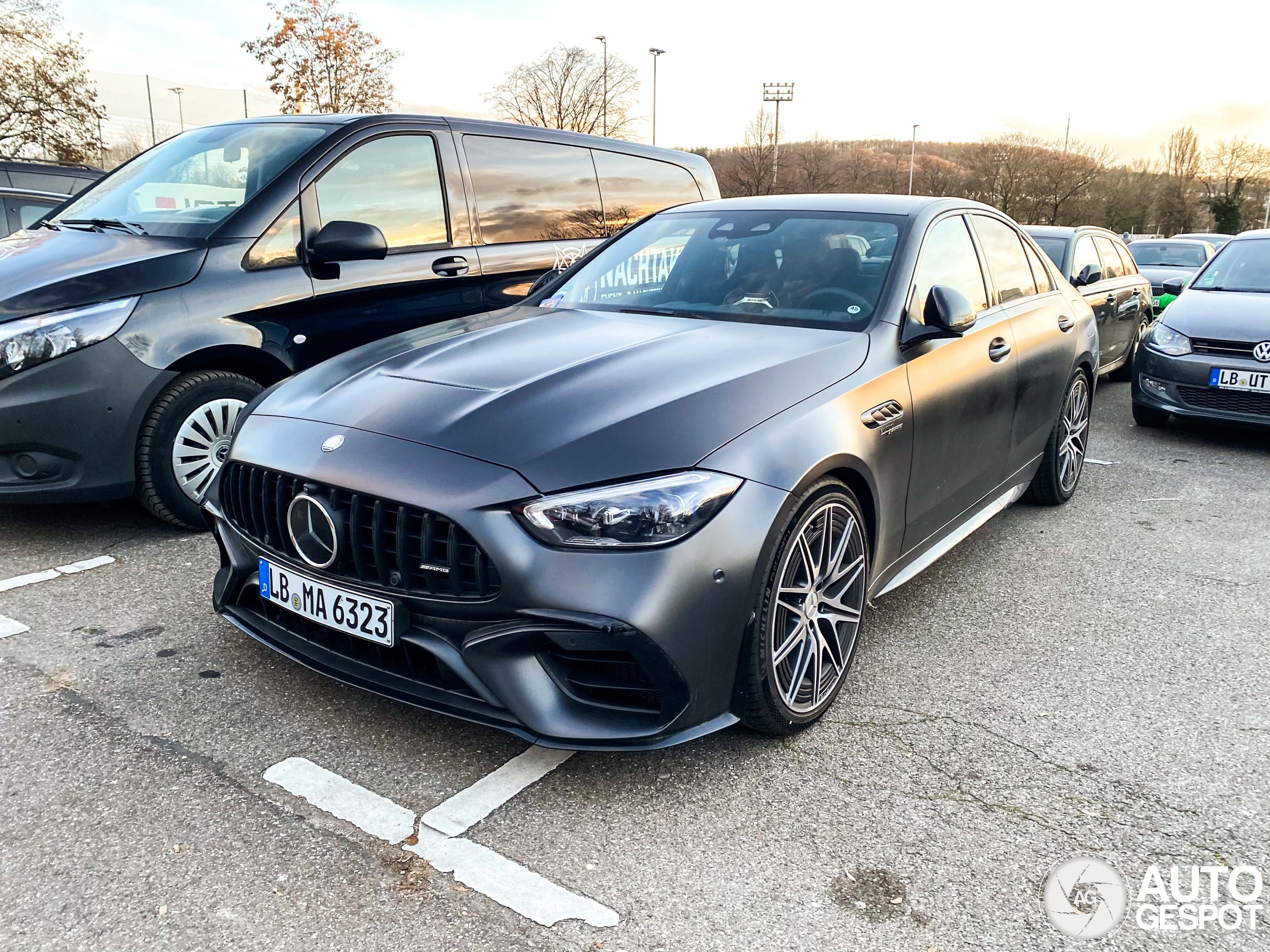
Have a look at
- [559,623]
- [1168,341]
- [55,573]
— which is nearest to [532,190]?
[55,573]

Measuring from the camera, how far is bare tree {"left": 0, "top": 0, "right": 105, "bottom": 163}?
24641 millimetres

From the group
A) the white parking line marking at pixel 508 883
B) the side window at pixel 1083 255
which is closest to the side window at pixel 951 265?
the white parking line marking at pixel 508 883

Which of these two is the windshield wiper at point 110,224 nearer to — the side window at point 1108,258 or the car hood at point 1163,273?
the side window at point 1108,258

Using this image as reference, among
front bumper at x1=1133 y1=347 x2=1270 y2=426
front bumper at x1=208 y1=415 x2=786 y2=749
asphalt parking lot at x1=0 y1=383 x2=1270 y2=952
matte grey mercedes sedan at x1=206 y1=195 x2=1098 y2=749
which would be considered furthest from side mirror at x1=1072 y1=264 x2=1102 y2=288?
front bumper at x1=208 y1=415 x2=786 y2=749

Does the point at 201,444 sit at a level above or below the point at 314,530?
below

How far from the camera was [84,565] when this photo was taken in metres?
3.83

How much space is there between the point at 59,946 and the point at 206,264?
116 inches

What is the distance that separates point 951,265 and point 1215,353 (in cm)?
405

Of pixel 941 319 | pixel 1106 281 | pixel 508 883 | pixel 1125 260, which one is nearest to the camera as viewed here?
pixel 508 883

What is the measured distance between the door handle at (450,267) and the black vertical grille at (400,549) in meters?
2.55

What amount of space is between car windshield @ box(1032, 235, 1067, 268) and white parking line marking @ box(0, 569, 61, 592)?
7.38 m

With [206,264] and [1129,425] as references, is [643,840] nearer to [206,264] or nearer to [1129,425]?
[206,264]

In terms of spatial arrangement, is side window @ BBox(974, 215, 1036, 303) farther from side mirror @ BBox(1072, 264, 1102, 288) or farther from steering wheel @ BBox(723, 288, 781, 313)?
side mirror @ BBox(1072, 264, 1102, 288)

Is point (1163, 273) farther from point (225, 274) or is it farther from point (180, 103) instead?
point (180, 103)
